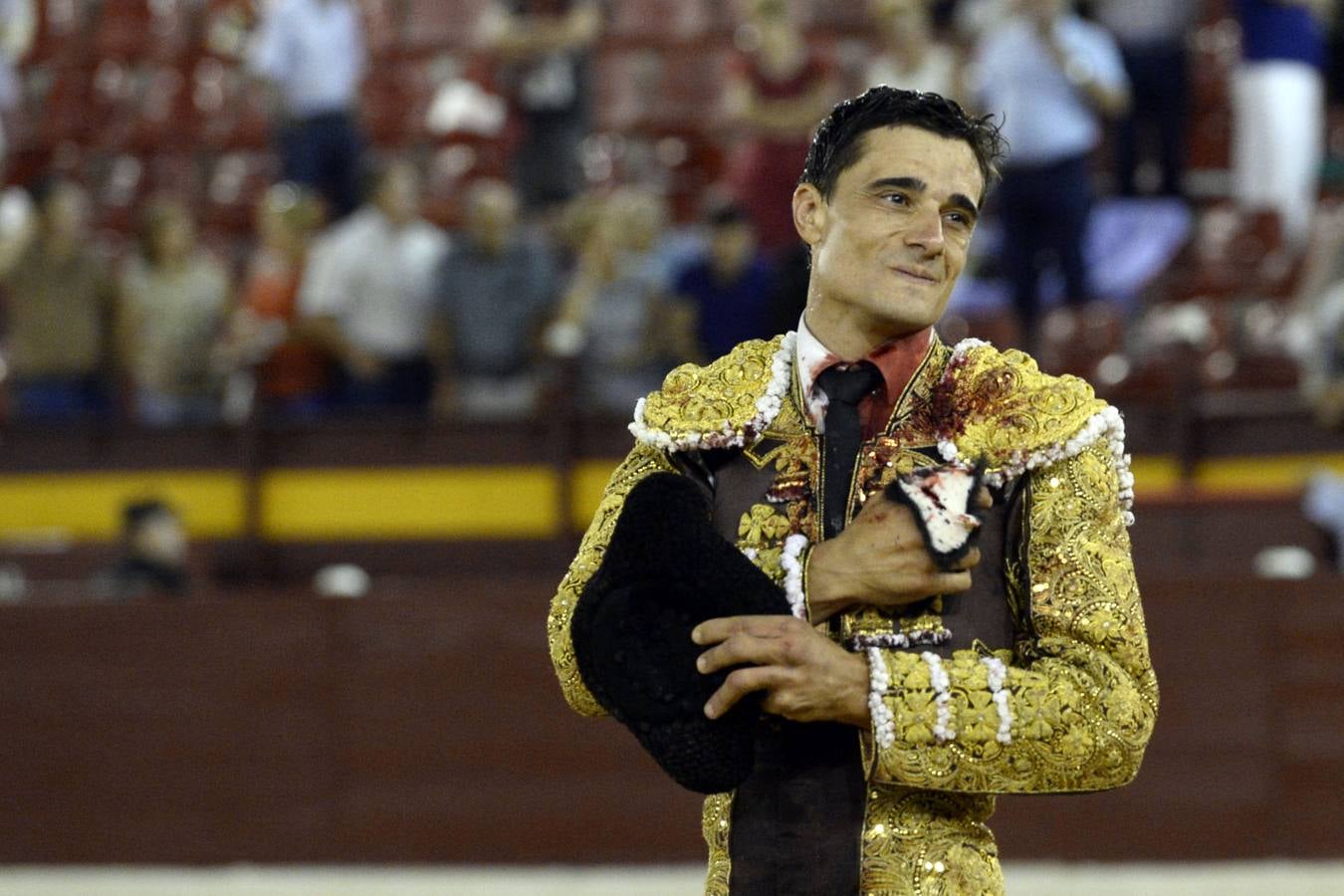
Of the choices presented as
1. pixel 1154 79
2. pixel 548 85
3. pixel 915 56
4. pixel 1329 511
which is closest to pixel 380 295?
pixel 548 85

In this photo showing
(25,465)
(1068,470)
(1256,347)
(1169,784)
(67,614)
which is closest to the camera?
(1068,470)

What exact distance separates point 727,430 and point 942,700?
1.09 ft

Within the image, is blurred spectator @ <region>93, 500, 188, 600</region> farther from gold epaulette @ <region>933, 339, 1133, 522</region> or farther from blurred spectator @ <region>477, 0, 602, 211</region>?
gold epaulette @ <region>933, 339, 1133, 522</region>

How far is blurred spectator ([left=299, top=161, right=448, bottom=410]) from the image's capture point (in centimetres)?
704

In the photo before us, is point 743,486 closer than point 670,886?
Yes

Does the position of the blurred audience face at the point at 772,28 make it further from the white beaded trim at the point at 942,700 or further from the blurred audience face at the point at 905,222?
the white beaded trim at the point at 942,700

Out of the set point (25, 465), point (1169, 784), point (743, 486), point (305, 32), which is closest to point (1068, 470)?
point (743, 486)

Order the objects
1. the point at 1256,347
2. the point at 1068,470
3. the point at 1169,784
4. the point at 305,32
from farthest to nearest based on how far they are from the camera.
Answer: the point at 305,32 → the point at 1256,347 → the point at 1169,784 → the point at 1068,470

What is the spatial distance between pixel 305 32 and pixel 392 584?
218cm

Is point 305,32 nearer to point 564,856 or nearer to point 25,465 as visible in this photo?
point 25,465

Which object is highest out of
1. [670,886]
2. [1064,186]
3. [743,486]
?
[1064,186]

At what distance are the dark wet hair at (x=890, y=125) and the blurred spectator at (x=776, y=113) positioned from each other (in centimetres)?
485

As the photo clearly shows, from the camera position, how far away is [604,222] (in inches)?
267

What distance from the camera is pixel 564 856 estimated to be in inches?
241
